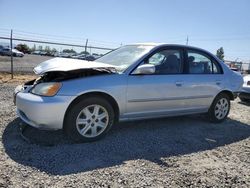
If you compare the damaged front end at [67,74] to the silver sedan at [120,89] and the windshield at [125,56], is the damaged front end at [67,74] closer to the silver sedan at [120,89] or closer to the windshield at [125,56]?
the silver sedan at [120,89]

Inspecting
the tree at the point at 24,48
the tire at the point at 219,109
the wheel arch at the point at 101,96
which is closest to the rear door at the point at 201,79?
the tire at the point at 219,109

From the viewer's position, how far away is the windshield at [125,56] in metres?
5.04

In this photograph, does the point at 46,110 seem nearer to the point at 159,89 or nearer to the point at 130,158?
the point at 130,158

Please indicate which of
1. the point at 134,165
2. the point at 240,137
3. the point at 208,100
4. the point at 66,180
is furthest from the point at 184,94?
the point at 66,180

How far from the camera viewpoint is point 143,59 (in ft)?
16.5

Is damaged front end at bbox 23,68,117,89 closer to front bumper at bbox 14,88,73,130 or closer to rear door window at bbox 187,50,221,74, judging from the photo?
front bumper at bbox 14,88,73,130

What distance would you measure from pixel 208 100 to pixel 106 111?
7.99 feet

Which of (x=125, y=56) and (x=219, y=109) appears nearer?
Answer: (x=125, y=56)

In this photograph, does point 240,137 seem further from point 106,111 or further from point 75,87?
point 75,87

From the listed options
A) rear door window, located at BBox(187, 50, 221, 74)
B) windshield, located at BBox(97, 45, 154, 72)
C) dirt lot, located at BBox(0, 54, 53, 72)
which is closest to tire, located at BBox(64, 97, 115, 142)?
windshield, located at BBox(97, 45, 154, 72)

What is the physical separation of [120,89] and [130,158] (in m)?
1.13

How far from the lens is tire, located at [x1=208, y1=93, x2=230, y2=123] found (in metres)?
6.23

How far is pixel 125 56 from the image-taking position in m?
5.41

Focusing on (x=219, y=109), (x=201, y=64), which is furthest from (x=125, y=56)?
(x=219, y=109)
